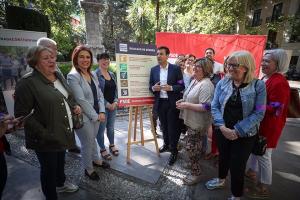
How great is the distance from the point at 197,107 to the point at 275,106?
0.90 m

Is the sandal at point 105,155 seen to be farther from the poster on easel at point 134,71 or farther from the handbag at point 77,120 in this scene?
the handbag at point 77,120

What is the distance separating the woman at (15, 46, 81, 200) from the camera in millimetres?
1912

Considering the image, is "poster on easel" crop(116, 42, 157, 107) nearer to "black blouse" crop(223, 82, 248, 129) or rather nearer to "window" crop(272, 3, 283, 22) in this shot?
"black blouse" crop(223, 82, 248, 129)

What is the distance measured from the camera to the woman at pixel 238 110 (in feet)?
7.07

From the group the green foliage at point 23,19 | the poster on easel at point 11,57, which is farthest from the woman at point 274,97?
the green foliage at point 23,19

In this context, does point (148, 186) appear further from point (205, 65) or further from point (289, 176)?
point (289, 176)

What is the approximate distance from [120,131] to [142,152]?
47.8 inches

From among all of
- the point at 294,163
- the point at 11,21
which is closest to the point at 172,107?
the point at 294,163

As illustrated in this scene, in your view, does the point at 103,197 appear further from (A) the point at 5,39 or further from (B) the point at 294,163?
(A) the point at 5,39

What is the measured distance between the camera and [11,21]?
5.03 meters

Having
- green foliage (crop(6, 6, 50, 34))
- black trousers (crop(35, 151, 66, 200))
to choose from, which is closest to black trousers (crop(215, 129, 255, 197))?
black trousers (crop(35, 151, 66, 200))

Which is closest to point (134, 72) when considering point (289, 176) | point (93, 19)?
point (289, 176)

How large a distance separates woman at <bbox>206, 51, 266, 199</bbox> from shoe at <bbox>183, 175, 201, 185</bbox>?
632 millimetres

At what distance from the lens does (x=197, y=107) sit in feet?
8.67
